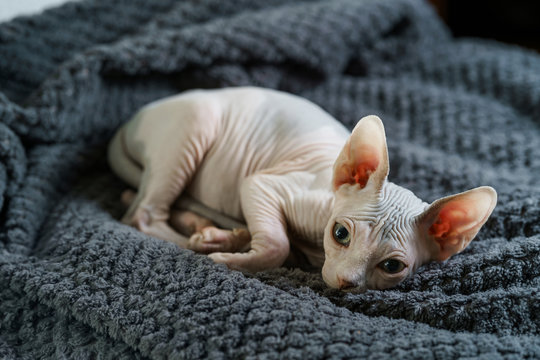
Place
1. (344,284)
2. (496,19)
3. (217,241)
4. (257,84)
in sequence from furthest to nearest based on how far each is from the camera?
(496,19) → (257,84) → (217,241) → (344,284)

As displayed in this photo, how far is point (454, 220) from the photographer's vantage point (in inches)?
40.8

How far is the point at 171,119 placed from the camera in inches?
53.7

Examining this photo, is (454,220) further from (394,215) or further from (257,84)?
(257,84)

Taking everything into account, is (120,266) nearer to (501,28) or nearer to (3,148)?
(3,148)

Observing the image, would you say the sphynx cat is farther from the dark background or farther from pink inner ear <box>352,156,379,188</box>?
the dark background

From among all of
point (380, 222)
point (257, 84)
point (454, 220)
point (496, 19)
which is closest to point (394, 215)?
point (380, 222)

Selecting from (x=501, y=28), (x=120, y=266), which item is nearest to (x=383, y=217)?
(x=120, y=266)

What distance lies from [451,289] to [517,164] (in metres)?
0.66

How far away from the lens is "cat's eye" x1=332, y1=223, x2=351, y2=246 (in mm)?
1005

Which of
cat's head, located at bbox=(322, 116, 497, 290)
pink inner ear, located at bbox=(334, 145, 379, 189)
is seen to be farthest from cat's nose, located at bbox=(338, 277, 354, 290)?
pink inner ear, located at bbox=(334, 145, 379, 189)

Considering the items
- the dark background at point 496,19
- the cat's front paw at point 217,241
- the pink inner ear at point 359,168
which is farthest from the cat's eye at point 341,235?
the dark background at point 496,19

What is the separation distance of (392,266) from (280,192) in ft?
1.10

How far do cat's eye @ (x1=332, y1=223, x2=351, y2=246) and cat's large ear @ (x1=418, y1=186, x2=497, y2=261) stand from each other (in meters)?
0.15

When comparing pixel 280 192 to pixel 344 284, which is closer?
pixel 344 284
